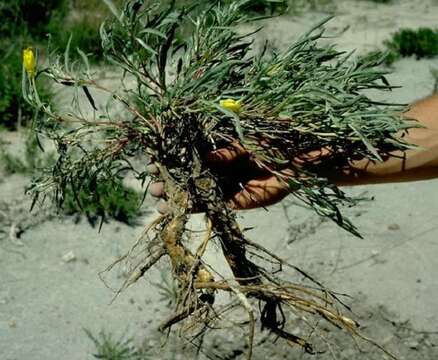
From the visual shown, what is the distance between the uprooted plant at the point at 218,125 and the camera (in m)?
1.49

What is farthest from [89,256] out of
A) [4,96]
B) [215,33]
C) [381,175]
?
[215,33]

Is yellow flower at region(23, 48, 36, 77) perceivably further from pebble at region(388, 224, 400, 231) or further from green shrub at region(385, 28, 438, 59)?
green shrub at region(385, 28, 438, 59)

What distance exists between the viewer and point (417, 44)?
4965mm

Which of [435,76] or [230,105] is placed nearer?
[230,105]

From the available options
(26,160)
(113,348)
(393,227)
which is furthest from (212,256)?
(26,160)

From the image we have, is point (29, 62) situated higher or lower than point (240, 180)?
higher

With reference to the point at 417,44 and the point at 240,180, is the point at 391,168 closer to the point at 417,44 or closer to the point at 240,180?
the point at 240,180

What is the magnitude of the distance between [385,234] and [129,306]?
1239mm

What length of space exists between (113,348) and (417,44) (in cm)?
309

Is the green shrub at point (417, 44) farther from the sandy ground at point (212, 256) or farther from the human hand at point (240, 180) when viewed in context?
the human hand at point (240, 180)

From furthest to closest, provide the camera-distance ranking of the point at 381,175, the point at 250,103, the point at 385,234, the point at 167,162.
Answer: the point at 385,234 < the point at 381,175 < the point at 167,162 < the point at 250,103

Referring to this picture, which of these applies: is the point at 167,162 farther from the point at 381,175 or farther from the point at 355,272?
the point at 355,272

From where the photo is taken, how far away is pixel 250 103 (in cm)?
151

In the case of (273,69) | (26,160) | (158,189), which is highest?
(273,69)
